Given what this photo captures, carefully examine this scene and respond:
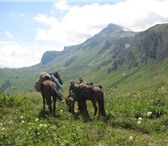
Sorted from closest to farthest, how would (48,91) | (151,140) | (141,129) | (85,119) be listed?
(151,140) → (141,129) → (85,119) → (48,91)

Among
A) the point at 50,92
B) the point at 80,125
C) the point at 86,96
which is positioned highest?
the point at 50,92

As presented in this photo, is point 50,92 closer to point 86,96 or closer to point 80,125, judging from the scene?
point 86,96

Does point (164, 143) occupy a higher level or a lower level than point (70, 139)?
lower

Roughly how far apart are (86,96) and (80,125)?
13.0ft

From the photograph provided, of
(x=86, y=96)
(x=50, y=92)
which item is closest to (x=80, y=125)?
(x=86, y=96)

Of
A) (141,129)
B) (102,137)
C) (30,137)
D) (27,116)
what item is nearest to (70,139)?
(30,137)

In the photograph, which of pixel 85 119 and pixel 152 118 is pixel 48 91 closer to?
pixel 85 119

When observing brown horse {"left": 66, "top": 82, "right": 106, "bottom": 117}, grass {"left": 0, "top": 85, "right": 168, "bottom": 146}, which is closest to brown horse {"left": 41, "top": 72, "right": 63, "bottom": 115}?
grass {"left": 0, "top": 85, "right": 168, "bottom": 146}

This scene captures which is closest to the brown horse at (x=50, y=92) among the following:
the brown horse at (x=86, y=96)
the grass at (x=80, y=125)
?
the grass at (x=80, y=125)

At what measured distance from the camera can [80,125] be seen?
18.7 m

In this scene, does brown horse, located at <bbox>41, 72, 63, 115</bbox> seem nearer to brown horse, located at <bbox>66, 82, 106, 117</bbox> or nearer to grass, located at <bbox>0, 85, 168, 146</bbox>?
grass, located at <bbox>0, 85, 168, 146</bbox>

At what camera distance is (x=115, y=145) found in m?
14.4

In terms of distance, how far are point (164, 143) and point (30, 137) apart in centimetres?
595

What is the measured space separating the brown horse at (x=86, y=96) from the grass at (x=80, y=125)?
2.36ft
